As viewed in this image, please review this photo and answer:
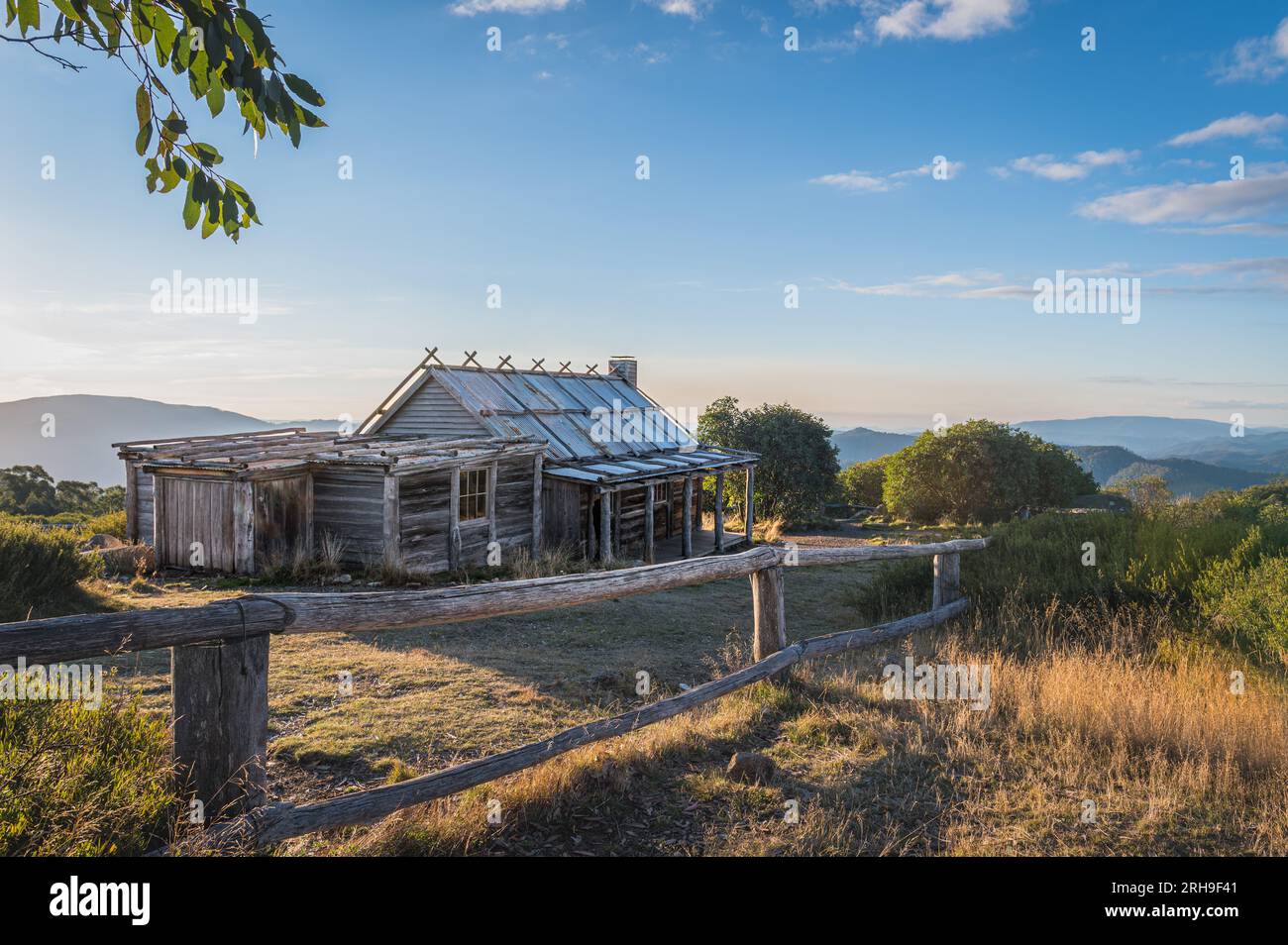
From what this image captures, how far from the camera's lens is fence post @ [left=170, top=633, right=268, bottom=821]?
3254 millimetres

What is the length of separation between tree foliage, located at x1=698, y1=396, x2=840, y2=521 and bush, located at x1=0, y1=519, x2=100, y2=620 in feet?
80.1

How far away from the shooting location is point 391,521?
15.6 metres

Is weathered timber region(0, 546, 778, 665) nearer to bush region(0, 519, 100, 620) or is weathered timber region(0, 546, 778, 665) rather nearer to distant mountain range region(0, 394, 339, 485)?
bush region(0, 519, 100, 620)

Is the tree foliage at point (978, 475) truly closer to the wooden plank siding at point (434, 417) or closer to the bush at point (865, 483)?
the bush at point (865, 483)

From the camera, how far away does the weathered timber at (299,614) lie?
2771 mm

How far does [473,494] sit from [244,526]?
15.2ft

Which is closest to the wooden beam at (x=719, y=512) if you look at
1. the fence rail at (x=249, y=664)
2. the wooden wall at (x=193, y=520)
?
the wooden wall at (x=193, y=520)

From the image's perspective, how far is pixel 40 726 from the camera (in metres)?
3.98

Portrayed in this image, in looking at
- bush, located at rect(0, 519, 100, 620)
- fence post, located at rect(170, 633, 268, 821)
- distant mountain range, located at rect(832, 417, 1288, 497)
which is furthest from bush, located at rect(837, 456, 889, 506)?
fence post, located at rect(170, 633, 268, 821)

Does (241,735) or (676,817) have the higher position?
(241,735)

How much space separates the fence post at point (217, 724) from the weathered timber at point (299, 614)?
14 centimetres
